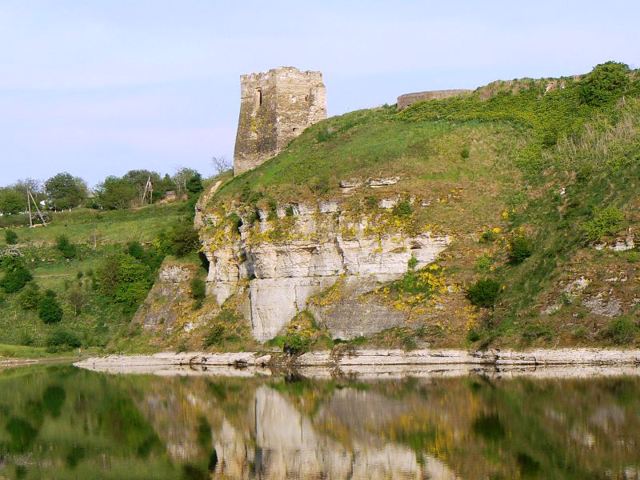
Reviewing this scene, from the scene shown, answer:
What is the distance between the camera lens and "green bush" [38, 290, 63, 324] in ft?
297

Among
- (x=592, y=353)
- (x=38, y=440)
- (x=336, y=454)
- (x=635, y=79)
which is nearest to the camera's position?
(x=336, y=454)

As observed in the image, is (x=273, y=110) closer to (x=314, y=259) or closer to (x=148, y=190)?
(x=314, y=259)

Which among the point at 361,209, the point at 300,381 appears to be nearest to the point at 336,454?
the point at 300,381

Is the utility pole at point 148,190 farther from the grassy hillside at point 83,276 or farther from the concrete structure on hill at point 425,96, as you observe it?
the concrete structure on hill at point 425,96

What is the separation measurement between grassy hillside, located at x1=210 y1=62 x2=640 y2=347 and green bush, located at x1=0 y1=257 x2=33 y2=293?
23.5 metres

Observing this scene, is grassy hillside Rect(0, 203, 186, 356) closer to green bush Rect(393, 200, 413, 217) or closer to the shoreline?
the shoreline

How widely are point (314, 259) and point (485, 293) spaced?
11.1m

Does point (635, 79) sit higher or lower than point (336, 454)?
higher

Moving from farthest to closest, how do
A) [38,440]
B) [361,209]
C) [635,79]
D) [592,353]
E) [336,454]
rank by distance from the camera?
[635,79] → [361,209] → [592,353] → [38,440] → [336,454]

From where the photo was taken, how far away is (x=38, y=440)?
4397 cm

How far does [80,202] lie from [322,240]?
75.9 meters

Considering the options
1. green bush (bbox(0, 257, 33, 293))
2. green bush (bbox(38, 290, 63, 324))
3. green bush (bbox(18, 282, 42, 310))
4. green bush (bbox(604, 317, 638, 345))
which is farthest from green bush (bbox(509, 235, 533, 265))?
green bush (bbox(0, 257, 33, 293))

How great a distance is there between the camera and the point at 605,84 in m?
75.4

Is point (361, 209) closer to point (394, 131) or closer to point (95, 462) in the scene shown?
point (394, 131)
